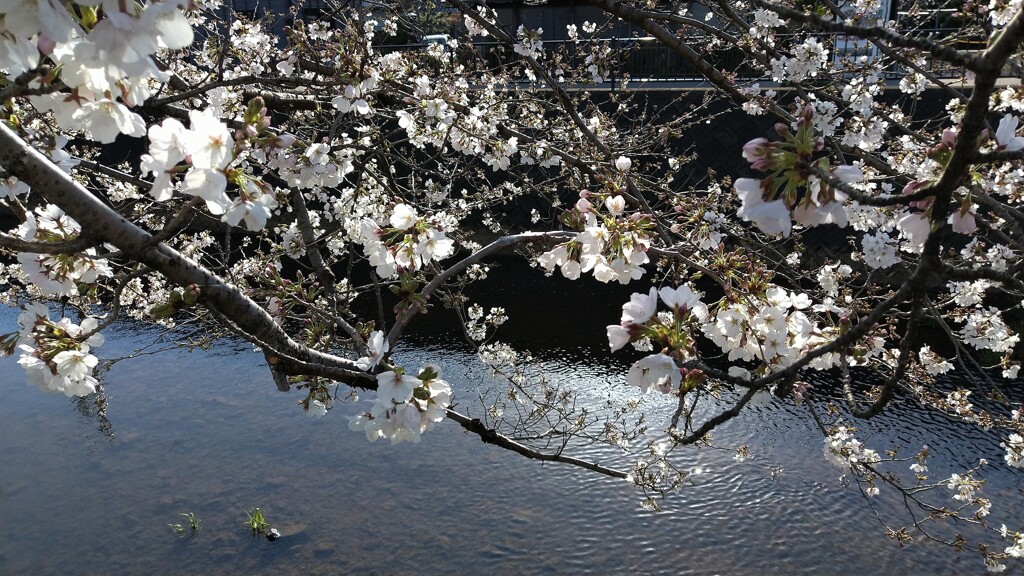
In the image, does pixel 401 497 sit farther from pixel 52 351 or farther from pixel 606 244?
pixel 606 244

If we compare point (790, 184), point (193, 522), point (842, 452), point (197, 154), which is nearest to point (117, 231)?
point (197, 154)

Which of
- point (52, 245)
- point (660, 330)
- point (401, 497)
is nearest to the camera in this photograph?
point (52, 245)

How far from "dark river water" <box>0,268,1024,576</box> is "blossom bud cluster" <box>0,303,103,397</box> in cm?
375

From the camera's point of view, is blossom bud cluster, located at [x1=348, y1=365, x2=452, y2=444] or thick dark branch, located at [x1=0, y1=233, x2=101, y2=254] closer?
thick dark branch, located at [x1=0, y1=233, x2=101, y2=254]

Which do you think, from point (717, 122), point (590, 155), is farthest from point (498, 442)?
point (717, 122)

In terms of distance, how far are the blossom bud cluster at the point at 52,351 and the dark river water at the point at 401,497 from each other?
375cm

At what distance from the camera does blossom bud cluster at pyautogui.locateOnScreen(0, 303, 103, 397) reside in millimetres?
1528

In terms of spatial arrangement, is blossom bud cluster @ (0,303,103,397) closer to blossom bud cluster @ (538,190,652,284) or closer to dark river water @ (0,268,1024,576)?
blossom bud cluster @ (538,190,652,284)

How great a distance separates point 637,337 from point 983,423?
2.16 m

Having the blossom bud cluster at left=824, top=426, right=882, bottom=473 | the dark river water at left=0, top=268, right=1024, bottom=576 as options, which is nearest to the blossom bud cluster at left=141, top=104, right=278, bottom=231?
the blossom bud cluster at left=824, top=426, right=882, bottom=473

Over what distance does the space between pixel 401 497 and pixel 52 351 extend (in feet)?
14.1

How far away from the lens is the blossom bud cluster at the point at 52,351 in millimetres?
1528

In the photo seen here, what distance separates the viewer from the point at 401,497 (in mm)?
5574

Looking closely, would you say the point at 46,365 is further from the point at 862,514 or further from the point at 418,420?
the point at 862,514
